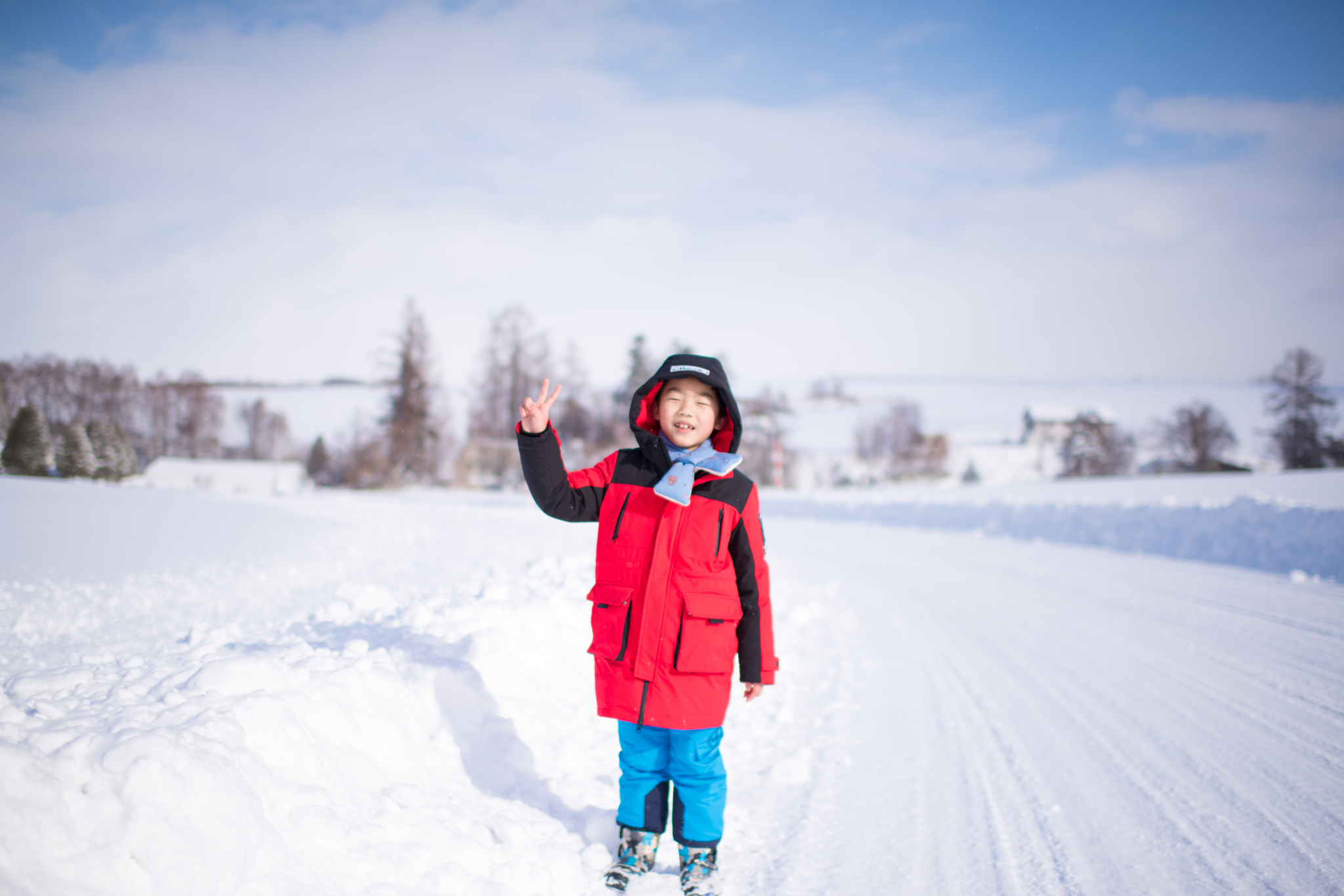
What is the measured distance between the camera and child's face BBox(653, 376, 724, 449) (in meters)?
2.57

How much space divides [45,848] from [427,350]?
4776 centimetres

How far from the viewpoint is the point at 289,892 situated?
1.98 meters

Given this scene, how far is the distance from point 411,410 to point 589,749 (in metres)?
45.4

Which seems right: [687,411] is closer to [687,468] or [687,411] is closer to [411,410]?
[687,468]

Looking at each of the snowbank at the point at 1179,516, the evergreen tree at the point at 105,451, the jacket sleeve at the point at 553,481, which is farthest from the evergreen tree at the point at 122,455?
the jacket sleeve at the point at 553,481

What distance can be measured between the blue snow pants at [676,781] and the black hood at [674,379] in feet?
3.36

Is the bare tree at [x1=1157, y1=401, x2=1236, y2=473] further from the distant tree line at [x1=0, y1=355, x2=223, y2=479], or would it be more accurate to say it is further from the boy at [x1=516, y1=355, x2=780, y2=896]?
the distant tree line at [x1=0, y1=355, x2=223, y2=479]

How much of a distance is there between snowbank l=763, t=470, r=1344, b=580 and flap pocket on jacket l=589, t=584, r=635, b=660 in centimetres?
1075

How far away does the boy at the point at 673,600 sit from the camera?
2387mm

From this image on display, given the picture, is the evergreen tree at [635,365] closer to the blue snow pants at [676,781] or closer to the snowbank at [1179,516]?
the snowbank at [1179,516]


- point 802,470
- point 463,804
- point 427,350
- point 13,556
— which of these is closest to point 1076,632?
point 463,804

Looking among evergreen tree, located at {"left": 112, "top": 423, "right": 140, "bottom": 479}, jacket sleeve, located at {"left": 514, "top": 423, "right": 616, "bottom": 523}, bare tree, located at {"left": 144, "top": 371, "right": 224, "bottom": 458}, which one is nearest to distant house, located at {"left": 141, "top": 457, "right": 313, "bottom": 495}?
bare tree, located at {"left": 144, "top": 371, "right": 224, "bottom": 458}

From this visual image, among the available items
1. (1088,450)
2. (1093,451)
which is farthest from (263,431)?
(1093,451)

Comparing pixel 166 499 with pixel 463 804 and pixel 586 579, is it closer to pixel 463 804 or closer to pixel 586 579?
pixel 586 579
